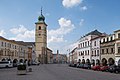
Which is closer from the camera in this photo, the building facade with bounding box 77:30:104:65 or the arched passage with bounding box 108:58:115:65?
the arched passage with bounding box 108:58:115:65

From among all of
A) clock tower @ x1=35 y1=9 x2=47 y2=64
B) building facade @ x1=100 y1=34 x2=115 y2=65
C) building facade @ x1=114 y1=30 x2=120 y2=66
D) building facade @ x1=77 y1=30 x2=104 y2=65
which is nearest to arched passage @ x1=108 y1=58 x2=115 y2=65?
building facade @ x1=100 y1=34 x2=115 y2=65

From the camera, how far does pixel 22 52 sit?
115812 mm

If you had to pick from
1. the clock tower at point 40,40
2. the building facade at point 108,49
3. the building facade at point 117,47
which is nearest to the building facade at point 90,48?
the building facade at point 108,49

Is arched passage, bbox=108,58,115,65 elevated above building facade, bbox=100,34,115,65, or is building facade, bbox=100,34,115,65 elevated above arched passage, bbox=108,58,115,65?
building facade, bbox=100,34,115,65

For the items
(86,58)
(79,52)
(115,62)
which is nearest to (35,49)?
(79,52)

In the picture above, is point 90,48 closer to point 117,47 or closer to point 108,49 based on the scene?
point 108,49

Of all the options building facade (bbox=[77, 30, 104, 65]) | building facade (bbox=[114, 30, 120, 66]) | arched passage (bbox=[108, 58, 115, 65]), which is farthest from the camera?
building facade (bbox=[77, 30, 104, 65])

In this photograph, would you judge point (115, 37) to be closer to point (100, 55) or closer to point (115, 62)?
point (115, 62)

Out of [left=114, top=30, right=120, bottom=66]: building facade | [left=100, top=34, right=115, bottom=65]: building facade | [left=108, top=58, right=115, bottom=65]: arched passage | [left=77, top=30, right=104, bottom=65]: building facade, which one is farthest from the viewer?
[left=77, top=30, right=104, bottom=65]: building facade

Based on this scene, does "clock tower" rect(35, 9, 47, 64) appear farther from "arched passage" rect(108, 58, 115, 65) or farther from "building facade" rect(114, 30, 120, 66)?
"building facade" rect(114, 30, 120, 66)

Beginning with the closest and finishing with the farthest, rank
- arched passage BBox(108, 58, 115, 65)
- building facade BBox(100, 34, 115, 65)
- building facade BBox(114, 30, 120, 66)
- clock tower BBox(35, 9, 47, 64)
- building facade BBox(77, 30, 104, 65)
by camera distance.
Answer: building facade BBox(114, 30, 120, 66), building facade BBox(100, 34, 115, 65), arched passage BBox(108, 58, 115, 65), building facade BBox(77, 30, 104, 65), clock tower BBox(35, 9, 47, 64)

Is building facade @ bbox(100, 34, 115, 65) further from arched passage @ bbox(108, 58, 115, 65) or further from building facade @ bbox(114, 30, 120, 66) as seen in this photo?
building facade @ bbox(114, 30, 120, 66)

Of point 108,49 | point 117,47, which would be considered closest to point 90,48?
point 108,49

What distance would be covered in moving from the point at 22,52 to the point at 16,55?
11429mm
